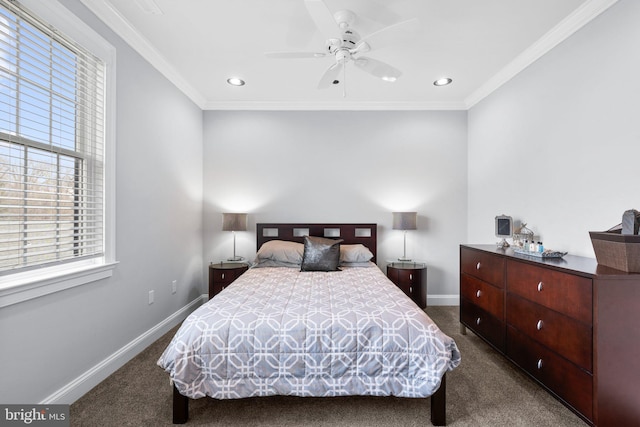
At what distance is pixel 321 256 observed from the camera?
3.19 m

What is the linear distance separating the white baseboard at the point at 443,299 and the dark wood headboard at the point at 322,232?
3.05 ft

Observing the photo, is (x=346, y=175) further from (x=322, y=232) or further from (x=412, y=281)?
(x=412, y=281)

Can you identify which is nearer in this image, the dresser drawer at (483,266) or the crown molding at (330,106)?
the dresser drawer at (483,266)

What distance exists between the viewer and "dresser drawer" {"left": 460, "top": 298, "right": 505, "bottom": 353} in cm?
236

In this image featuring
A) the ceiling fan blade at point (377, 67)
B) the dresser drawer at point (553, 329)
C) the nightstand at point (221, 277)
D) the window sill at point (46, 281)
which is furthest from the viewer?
the nightstand at point (221, 277)

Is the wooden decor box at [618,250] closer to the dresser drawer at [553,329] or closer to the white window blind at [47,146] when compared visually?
the dresser drawer at [553,329]

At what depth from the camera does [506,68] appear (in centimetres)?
296

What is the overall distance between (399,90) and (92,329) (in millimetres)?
3712

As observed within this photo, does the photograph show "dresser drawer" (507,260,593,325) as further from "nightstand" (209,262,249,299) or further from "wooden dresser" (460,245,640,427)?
"nightstand" (209,262,249,299)

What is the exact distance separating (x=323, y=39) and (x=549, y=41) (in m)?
1.89

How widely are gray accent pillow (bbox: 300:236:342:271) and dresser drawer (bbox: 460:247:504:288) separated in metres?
1.29

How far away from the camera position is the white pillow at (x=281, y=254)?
11.2 ft

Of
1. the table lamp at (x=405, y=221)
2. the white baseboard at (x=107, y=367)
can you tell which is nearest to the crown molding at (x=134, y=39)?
the white baseboard at (x=107, y=367)

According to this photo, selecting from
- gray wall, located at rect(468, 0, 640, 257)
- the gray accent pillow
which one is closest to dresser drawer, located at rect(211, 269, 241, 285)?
the gray accent pillow
